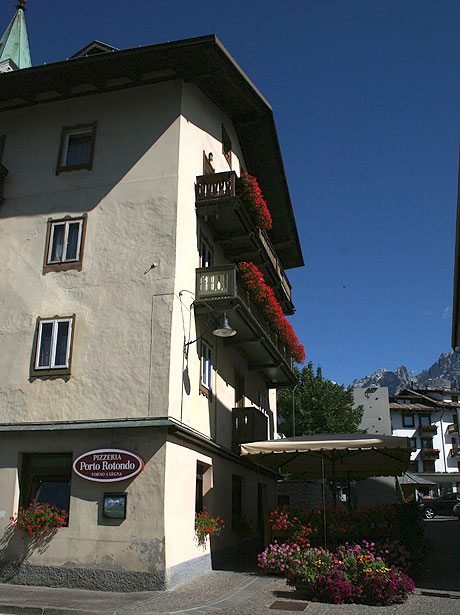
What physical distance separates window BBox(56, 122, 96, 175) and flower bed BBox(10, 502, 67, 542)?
9.09m

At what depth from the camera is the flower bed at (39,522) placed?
12492 millimetres

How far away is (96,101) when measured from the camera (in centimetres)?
1667

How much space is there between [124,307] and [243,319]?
404 centimetres

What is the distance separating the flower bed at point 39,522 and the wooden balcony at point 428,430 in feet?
226

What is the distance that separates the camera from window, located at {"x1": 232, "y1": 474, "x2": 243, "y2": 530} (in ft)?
58.0

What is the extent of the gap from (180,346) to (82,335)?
2514mm

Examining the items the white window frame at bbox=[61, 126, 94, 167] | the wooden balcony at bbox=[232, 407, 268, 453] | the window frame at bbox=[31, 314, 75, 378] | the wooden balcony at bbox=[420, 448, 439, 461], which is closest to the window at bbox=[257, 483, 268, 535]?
the wooden balcony at bbox=[232, 407, 268, 453]

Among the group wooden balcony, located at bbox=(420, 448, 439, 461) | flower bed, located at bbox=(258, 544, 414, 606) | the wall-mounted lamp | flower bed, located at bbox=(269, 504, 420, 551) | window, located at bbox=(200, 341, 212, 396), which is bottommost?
flower bed, located at bbox=(258, 544, 414, 606)

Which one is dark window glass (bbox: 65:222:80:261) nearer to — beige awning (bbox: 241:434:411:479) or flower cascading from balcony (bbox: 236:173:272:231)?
flower cascading from balcony (bbox: 236:173:272:231)

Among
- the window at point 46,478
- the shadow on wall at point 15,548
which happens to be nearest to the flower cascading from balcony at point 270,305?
the window at point 46,478

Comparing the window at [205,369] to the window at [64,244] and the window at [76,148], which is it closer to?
the window at [64,244]

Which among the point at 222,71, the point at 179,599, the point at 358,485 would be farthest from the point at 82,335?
the point at 358,485

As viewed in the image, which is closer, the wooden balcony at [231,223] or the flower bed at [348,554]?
the flower bed at [348,554]

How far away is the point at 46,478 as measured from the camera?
13.3 metres
